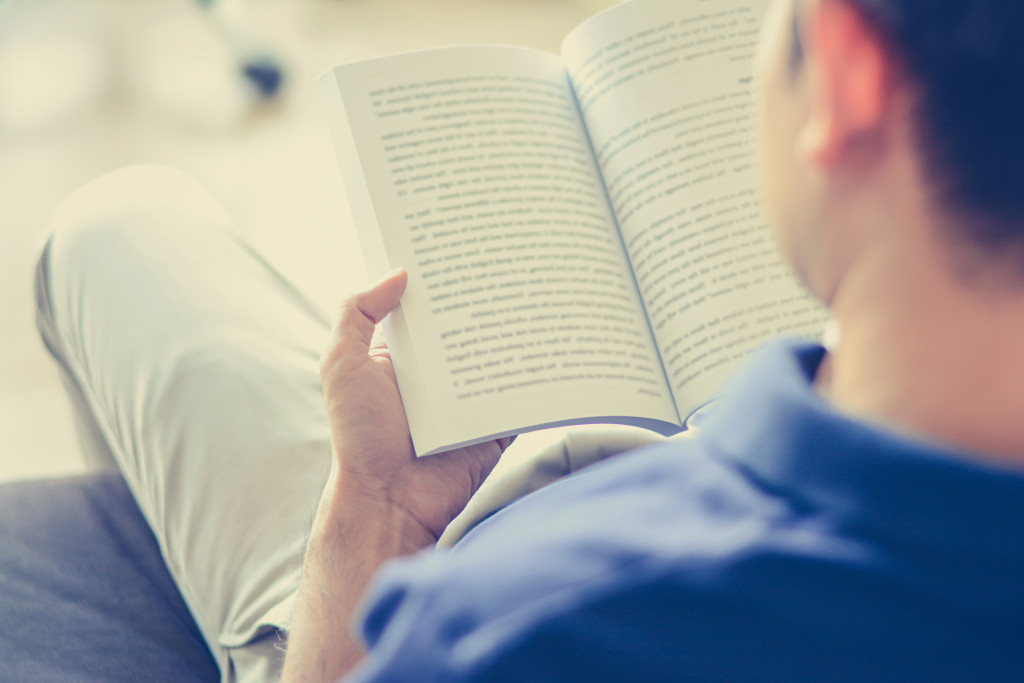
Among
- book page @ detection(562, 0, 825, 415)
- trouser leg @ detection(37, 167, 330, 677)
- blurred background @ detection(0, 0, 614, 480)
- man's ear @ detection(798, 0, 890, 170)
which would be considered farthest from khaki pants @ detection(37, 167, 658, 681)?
man's ear @ detection(798, 0, 890, 170)

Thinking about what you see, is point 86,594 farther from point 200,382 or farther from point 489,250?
point 489,250

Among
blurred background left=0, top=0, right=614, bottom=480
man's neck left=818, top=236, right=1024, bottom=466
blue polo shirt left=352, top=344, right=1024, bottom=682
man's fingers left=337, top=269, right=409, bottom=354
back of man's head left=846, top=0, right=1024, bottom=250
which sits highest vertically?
blurred background left=0, top=0, right=614, bottom=480

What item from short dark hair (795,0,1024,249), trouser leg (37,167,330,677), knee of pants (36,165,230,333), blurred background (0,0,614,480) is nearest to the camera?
short dark hair (795,0,1024,249)

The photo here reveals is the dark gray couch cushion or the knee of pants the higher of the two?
the knee of pants

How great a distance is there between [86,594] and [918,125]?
0.70 metres

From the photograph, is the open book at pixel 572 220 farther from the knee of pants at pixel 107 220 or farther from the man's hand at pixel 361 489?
the knee of pants at pixel 107 220

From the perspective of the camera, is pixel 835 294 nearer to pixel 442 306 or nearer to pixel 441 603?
pixel 441 603

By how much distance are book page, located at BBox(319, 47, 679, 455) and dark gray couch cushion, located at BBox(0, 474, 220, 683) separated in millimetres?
305

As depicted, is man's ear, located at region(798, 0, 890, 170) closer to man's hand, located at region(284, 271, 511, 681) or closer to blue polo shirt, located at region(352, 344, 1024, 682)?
blue polo shirt, located at region(352, 344, 1024, 682)

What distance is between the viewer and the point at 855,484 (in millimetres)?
304

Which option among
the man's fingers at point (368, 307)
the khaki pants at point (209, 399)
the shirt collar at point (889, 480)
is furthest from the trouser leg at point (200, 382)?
the shirt collar at point (889, 480)

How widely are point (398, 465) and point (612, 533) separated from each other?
14.2 inches

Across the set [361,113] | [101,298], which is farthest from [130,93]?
[361,113]

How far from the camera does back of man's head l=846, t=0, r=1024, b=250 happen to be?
27 centimetres
